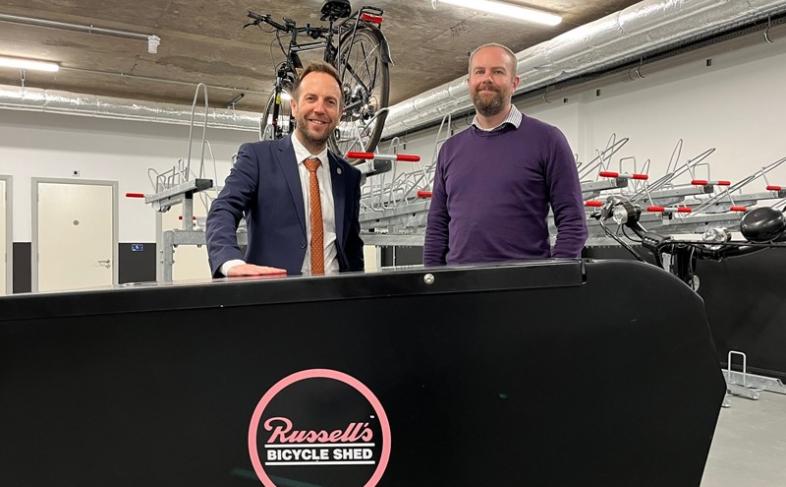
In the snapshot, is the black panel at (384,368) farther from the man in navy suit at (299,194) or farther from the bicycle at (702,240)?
the man in navy suit at (299,194)

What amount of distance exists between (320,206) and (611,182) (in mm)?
2221

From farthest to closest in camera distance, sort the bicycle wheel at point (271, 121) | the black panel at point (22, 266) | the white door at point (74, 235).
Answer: the white door at point (74, 235) < the black panel at point (22, 266) < the bicycle wheel at point (271, 121)

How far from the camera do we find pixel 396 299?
2.17 ft

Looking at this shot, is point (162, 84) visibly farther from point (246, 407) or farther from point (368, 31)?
point (246, 407)

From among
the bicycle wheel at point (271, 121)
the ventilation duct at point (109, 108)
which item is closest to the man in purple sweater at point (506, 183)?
the bicycle wheel at point (271, 121)

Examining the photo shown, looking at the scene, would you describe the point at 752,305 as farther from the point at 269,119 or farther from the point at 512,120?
the point at 269,119

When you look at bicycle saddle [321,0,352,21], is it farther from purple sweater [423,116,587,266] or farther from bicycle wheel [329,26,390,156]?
purple sweater [423,116,587,266]

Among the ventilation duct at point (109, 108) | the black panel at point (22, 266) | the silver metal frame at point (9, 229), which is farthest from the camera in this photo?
the black panel at point (22, 266)

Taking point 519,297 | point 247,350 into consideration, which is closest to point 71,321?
point 247,350

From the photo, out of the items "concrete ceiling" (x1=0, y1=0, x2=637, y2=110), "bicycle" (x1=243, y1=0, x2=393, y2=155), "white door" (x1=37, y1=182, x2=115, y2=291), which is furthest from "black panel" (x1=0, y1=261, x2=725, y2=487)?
"white door" (x1=37, y1=182, x2=115, y2=291)

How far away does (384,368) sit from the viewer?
2.18ft

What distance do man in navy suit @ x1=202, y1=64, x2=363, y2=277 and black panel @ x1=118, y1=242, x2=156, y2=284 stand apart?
26.5 ft

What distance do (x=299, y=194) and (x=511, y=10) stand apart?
14.0ft

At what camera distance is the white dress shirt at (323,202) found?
158 centimetres
